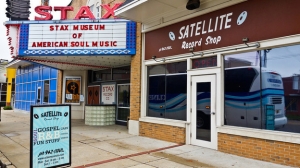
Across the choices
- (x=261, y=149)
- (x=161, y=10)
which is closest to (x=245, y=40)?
(x=261, y=149)

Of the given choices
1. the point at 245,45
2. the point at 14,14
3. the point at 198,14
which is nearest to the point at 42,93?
the point at 14,14

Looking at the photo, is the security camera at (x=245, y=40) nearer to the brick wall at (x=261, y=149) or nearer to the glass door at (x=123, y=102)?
the brick wall at (x=261, y=149)

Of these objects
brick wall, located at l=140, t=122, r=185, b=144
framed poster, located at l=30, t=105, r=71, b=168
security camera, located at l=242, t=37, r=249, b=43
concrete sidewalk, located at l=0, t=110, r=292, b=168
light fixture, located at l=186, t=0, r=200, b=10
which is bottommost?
concrete sidewalk, located at l=0, t=110, r=292, b=168

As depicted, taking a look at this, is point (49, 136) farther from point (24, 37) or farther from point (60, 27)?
point (24, 37)

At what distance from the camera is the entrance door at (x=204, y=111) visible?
22.8 ft

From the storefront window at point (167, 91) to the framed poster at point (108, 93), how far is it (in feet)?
13.2

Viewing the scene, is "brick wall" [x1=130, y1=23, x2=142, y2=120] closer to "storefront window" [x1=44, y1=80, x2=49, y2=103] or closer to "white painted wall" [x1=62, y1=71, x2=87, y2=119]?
"white painted wall" [x1=62, y1=71, x2=87, y2=119]

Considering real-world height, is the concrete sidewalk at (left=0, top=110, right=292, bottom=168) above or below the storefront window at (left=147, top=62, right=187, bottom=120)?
below

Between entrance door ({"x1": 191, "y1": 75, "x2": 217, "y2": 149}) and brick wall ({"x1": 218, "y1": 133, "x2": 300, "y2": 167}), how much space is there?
15.9 inches

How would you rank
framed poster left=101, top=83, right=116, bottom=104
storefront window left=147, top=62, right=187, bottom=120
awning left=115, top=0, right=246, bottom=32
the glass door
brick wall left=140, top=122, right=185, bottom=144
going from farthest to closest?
framed poster left=101, top=83, right=116, bottom=104 → the glass door → storefront window left=147, top=62, right=187, bottom=120 → brick wall left=140, top=122, right=185, bottom=144 → awning left=115, top=0, right=246, bottom=32

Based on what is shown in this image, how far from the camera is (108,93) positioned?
13148 mm

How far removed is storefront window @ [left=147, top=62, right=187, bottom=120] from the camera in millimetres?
8055

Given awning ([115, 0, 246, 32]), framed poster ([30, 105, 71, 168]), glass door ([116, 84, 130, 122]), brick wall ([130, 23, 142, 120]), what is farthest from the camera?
glass door ([116, 84, 130, 122])

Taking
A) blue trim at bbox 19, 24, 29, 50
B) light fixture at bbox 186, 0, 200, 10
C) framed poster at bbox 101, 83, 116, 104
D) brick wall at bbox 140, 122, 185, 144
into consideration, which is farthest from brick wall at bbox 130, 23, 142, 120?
blue trim at bbox 19, 24, 29, 50
